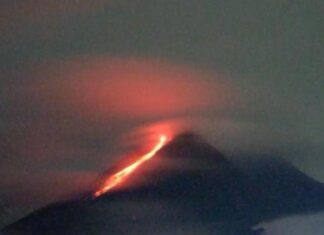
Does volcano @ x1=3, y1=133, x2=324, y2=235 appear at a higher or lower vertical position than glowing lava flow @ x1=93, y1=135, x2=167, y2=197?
lower

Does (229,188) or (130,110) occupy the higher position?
(130,110)

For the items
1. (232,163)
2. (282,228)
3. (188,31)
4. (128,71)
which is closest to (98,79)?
(128,71)

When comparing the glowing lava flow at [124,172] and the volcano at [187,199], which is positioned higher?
the glowing lava flow at [124,172]

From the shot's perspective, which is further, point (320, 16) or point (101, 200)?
point (101, 200)

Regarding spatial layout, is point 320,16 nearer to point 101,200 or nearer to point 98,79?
point 98,79

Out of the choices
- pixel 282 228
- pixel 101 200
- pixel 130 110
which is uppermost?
pixel 130 110
